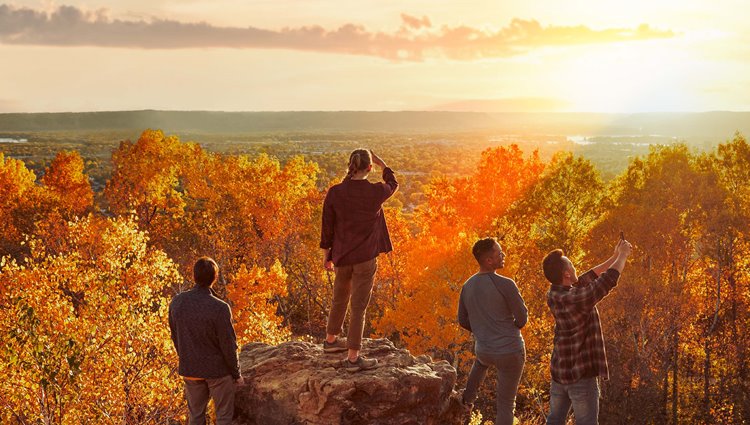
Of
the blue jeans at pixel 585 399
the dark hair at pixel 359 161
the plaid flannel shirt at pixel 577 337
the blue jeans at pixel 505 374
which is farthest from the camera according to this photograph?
the dark hair at pixel 359 161

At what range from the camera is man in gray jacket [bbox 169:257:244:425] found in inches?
379

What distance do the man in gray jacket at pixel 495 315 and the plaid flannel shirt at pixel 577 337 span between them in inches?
24.1

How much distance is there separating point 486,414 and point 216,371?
99.8 feet

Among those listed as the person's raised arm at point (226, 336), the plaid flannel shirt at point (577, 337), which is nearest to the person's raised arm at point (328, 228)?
the person's raised arm at point (226, 336)

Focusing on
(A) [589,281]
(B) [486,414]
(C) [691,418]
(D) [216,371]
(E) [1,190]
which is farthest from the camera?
(E) [1,190]

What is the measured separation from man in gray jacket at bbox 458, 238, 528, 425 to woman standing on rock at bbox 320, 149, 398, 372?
5.23 feet

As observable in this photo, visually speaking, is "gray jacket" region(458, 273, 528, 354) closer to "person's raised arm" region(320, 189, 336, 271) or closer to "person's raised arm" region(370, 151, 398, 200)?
"person's raised arm" region(370, 151, 398, 200)

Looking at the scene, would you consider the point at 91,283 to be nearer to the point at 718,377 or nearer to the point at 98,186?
the point at 718,377

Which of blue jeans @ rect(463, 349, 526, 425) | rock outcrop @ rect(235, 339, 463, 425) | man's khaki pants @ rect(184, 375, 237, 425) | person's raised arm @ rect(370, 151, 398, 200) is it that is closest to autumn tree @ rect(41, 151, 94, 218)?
rock outcrop @ rect(235, 339, 463, 425)

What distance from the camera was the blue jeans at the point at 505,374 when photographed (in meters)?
9.85

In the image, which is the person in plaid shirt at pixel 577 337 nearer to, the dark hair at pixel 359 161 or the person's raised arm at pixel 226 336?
the dark hair at pixel 359 161

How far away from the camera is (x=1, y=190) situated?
220 ft

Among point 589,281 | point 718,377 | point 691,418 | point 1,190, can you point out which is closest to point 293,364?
point 589,281

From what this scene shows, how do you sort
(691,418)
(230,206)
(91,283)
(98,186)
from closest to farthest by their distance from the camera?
(91,283), (691,418), (230,206), (98,186)
